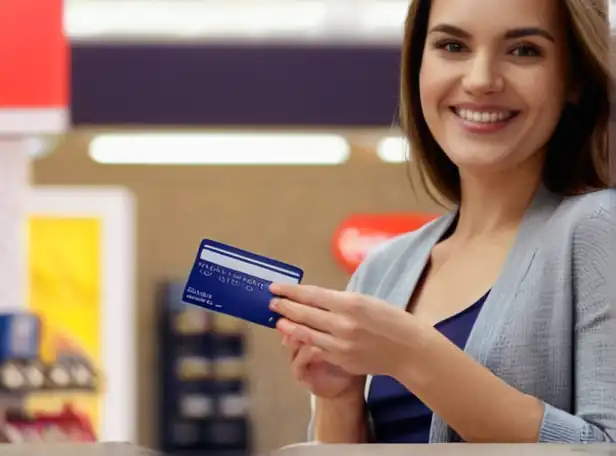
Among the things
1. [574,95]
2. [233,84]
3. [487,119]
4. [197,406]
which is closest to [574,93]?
[574,95]

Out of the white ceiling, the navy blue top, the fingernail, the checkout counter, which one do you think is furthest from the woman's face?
the white ceiling

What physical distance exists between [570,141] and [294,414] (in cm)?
469

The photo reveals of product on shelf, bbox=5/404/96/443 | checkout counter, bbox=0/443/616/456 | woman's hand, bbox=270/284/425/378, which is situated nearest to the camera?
checkout counter, bbox=0/443/616/456

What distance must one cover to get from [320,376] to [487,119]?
1.01 feet

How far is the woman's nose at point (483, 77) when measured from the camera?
949 mm

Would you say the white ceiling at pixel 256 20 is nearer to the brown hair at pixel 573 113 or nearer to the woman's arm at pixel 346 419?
the brown hair at pixel 573 113

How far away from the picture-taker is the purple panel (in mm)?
3387

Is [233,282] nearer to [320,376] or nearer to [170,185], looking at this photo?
[320,376]

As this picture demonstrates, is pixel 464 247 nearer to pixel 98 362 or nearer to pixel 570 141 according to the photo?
pixel 570 141

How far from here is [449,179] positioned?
3.83ft

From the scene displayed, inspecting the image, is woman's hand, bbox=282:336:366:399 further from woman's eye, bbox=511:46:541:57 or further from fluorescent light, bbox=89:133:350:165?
fluorescent light, bbox=89:133:350:165

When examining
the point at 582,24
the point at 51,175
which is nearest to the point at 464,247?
the point at 582,24

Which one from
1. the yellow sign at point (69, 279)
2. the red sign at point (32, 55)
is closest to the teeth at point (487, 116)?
the red sign at point (32, 55)

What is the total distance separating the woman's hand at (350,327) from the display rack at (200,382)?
5466mm
